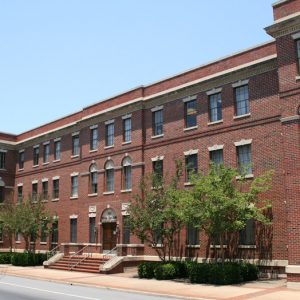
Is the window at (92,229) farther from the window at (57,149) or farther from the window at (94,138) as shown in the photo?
the window at (57,149)

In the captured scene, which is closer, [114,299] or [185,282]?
[114,299]

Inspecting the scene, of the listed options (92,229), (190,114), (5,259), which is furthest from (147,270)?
(5,259)

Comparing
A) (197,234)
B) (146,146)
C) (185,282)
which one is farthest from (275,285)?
(146,146)

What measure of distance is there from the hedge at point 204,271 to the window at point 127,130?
36.7ft

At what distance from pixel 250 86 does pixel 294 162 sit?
22.8 feet

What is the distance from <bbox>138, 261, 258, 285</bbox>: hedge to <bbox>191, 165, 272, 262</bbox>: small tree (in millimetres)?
1023

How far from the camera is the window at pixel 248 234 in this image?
25661mm

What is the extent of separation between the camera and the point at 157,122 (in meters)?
33.2

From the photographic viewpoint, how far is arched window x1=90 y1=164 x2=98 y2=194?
3741 cm

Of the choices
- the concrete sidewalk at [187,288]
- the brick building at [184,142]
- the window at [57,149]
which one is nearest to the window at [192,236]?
the brick building at [184,142]

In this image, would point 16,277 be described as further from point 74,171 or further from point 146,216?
point 74,171

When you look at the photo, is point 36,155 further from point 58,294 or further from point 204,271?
point 58,294

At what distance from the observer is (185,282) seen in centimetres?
2400

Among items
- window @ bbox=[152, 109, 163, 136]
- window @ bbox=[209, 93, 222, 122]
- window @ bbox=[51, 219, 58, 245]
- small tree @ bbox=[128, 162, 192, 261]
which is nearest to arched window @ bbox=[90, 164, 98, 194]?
window @ bbox=[51, 219, 58, 245]
